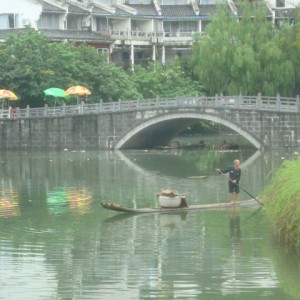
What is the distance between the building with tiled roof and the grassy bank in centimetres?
4607

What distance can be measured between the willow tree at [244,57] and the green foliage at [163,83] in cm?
587

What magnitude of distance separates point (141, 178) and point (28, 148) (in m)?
17.9

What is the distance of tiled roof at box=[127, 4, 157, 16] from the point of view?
3113 inches

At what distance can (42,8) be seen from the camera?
235ft

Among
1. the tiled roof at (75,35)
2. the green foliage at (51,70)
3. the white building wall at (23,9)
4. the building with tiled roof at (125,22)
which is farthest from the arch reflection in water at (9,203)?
the white building wall at (23,9)

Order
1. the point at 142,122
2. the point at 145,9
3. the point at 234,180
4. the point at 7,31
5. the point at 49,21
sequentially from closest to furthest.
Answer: the point at 234,180 < the point at 142,122 < the point at 7,31 < the point at 49,21 < the point at 145,9

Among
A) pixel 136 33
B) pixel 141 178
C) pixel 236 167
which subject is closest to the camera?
pixel 236 167

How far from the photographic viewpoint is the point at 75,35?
72.8 meters

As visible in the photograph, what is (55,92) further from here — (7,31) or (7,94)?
(7,31)

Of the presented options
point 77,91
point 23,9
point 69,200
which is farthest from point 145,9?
point 69,200

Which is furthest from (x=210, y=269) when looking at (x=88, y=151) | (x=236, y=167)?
(x=88, y=151)

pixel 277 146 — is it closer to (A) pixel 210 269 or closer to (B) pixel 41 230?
(B) pixel 41 230

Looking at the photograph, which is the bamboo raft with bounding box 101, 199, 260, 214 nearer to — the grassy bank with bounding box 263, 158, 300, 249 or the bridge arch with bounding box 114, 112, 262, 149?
the grassy bank with bounding box 263, 158, 300, 249

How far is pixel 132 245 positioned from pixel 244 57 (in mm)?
34500
